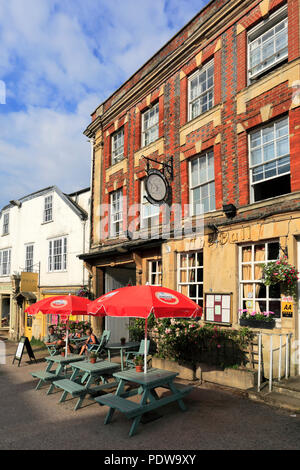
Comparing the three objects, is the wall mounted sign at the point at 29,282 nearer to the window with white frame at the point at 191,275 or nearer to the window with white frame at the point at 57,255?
the window with white frame at the point at 57,255

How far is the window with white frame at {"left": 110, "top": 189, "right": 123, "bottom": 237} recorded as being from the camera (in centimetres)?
1481

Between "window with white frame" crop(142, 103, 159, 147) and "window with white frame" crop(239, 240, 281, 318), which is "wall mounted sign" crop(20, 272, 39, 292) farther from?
"window with white frame" crop(239, 240, 281, 318)

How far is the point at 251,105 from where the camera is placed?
9398mm

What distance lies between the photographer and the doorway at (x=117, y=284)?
15.1 meters

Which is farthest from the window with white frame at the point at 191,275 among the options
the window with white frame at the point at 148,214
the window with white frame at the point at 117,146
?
the window with white frame at the point at 117,146

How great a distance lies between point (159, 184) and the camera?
11531 mm

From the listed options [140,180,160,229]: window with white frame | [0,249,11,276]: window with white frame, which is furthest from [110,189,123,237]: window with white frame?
[0,249,11,276]: window with white frame

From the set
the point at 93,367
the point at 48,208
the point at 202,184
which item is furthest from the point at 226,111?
the point at 48,208

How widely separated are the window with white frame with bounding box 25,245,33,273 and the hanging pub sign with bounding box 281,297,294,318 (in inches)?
685

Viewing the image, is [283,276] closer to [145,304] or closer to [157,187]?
[145,304]

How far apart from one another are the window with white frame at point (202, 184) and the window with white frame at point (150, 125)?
2891 millimetres
